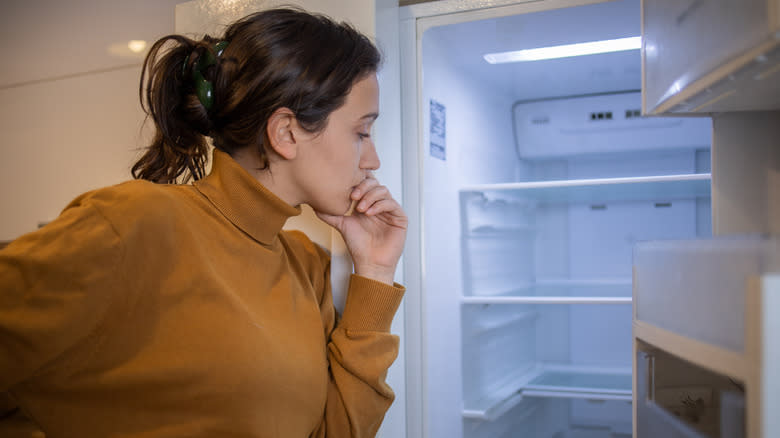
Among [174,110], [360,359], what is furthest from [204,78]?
[360,359]

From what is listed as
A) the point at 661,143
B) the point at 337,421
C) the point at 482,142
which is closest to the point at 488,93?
the point at 482,142

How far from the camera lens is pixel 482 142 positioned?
215 centimetres

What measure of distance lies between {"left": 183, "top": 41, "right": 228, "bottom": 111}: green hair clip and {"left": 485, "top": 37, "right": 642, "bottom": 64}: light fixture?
38.4 inches

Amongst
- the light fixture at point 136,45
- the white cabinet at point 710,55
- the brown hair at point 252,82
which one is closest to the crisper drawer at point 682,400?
the white cabinet at point 710,55

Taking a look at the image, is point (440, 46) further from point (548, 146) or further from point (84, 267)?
point (84, 267)

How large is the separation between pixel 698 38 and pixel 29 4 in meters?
2.04

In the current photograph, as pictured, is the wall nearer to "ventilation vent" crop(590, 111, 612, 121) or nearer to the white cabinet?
the white cabinet

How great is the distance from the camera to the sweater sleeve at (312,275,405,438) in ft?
4.00

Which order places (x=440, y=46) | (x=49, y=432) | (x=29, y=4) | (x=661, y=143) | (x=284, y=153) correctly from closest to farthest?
1. (x=49, y=432)
2. (x=284, y=153)
3. (x=440, y=46)
4. (x=29, y=4)
5. (x=661, y=143)

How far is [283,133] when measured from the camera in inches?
44.0

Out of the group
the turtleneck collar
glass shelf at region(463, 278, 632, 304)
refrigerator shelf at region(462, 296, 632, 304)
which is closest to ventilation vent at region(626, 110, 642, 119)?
glass shelf at region(463, 278, 632, 304)

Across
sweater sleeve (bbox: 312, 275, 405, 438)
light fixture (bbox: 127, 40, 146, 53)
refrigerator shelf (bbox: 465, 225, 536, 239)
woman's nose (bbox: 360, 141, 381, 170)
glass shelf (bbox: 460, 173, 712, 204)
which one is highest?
light fixture (bbox: 127, 40, 146, 53)

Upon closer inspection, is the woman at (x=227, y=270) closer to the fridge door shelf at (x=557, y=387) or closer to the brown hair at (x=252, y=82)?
the brown hair at (x=252, y=82)

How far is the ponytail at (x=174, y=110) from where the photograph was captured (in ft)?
3.75
